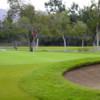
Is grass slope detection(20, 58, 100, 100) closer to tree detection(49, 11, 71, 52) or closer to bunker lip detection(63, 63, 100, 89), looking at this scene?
bunker lip detection(63, 63, 100, 89)

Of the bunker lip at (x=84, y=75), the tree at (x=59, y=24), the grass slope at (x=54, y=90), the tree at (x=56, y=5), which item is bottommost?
the bunker lip at (x=84, y=75)

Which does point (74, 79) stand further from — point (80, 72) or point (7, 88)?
point (7, 88)

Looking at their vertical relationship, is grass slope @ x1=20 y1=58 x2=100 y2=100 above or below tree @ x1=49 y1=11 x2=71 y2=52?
below

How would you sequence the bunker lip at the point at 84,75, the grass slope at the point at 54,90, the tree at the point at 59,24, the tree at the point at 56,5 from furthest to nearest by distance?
the tree at the point at 56,5 → the tree at the point at 59,24 → the bunker lip at the point at 84,75 → the grass slope at the point at 54,90

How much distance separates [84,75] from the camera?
8508 millimetres

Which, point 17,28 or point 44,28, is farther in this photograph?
point 17,28

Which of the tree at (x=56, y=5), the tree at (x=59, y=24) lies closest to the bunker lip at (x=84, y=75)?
the tree at (x=59, y=24)

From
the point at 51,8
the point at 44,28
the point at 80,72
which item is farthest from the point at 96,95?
the point at 51,8

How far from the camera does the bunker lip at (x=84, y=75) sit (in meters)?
7.53

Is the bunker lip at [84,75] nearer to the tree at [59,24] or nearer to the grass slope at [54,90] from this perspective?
the grass slope at [54,90]

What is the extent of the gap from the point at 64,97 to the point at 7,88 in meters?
1.99

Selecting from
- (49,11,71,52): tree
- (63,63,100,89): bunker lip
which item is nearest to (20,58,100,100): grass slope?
(63,63,100,89): bunker lip

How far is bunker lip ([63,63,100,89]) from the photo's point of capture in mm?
7527

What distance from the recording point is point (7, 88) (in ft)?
18.4
